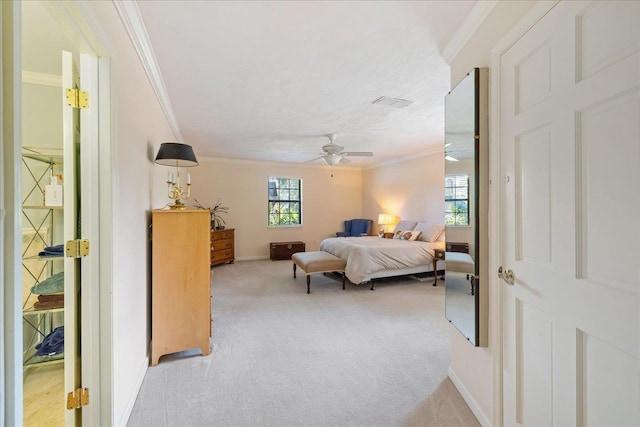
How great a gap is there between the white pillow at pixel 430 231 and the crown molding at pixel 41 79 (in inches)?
211

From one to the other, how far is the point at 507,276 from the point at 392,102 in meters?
2.37

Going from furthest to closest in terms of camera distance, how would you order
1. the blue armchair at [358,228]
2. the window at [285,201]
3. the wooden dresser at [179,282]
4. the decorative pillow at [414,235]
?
the blue armchair at [358,228] → the window at [285,201] → the decorative pillow at [414,235] → the wooden dresser at [179,282]

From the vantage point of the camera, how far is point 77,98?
138cm

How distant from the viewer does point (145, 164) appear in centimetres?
226

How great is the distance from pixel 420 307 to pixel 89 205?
355cm

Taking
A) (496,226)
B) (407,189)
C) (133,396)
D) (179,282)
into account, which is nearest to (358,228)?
Result: (407,189)

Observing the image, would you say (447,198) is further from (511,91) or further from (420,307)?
(420,307)

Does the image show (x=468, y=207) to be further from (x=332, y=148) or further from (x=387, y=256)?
(x=332, y=148)

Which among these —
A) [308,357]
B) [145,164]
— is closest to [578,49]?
[308,357]

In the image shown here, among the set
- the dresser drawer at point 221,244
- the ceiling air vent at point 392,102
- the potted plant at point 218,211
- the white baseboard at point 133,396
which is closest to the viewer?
the white baseboard at point 133,396

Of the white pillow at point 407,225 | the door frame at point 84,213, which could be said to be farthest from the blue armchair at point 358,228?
the door frame at point 84,213

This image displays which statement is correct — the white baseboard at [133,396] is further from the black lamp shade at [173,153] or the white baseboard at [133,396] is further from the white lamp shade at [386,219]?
the white lamp shade at [386,219]

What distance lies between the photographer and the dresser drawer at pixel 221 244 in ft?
19.3

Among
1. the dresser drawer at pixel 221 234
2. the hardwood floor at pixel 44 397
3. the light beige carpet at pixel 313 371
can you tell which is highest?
the dresser drawer at pixel 221 234
